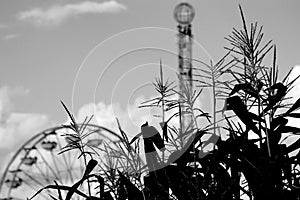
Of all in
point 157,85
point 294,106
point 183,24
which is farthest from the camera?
point 183,24

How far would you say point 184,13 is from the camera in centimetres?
2950

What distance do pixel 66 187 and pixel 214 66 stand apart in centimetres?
47

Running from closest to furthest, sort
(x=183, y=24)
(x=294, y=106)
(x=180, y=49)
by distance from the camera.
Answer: (x=294, y=106)
(x=180, y=49)
(x=183, y=24)

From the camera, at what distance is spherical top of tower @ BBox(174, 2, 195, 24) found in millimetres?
28719

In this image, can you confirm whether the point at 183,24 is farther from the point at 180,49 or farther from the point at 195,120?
the point at 195,120

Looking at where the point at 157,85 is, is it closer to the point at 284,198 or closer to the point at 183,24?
the point at 284,198

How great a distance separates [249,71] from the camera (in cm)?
125

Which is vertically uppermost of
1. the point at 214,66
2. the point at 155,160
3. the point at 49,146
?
the point at 49,146

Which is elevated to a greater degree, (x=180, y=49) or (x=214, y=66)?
(x=180, y=49)

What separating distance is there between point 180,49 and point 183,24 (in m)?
4.25

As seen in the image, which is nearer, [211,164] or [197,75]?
[211,164]

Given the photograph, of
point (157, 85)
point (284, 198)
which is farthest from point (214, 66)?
point (284, 198)

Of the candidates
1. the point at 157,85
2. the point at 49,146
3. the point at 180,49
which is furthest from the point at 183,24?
the point at 157,85

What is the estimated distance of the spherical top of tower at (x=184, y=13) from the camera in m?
28.7
